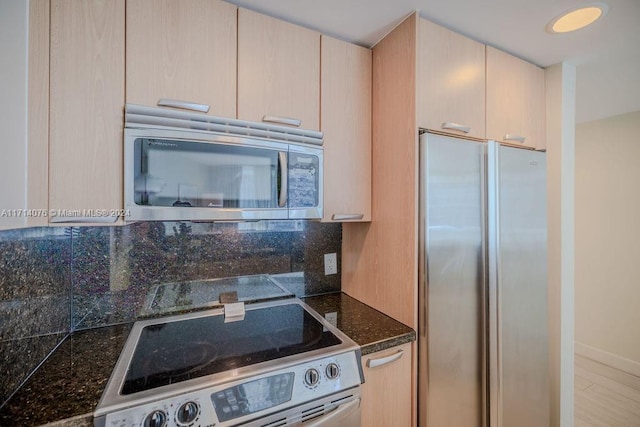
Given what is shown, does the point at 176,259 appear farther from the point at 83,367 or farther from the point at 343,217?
the point at 343,217

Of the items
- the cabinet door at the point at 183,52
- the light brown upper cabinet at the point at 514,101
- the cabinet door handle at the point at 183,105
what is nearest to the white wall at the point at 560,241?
the light brown upper cabinet at the point at 514,101

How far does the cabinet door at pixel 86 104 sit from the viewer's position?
0.92 meters

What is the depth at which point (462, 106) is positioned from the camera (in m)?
1.38

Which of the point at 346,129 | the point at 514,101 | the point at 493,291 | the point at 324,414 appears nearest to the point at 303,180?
the point at 346,129

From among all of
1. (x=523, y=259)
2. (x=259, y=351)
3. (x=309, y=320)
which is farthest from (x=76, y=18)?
(x=523, y=259)

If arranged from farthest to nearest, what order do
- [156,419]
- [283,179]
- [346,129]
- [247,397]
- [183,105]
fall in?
[346,129], [283,179], [183,105], [247,397], [156,419]

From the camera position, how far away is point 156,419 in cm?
76

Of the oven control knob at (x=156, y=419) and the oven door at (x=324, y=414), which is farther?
the oven door at (x=324, y=414)

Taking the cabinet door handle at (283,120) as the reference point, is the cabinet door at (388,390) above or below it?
below

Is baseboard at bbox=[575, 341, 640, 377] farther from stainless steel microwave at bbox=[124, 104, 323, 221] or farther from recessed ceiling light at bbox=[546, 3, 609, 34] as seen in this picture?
stainless steel microwave at bbox=[124, 104, 323, 221]

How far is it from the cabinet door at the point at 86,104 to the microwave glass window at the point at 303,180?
647mm

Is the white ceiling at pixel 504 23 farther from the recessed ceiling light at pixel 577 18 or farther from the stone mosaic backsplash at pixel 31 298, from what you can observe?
the stone mosaic backsplash at pixel 31 298

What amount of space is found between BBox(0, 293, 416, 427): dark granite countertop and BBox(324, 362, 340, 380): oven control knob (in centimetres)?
14

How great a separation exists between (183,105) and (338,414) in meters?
1.26
